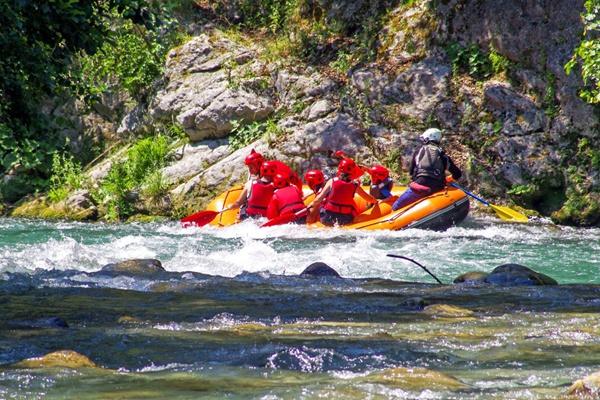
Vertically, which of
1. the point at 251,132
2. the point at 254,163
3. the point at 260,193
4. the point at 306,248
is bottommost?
the point at 306,248

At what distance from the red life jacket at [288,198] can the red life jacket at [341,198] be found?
0.56 m

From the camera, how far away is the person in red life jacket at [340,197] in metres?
14.6

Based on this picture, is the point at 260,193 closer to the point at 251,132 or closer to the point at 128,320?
the point at 251,132

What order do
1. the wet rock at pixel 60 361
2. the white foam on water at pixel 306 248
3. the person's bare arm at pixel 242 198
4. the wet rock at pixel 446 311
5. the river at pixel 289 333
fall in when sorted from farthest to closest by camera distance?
1. the person's bare arm at pixel 242 198
2. the white foam on water at pixel 306 248
3. the wet rock at pixel 446 311
4. the wet rock at pixel 60 361
5. the river at pixel 289 333

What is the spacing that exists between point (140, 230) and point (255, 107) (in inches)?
176

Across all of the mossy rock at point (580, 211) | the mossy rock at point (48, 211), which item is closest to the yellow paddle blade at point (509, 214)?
the mossy rock at point (580, 211)

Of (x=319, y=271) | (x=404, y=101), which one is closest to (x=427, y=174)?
(x=404, y=101)

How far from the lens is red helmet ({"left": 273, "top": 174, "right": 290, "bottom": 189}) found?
15500mm

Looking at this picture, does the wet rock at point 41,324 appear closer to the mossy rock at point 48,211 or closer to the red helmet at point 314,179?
the red helmet at point 314,179

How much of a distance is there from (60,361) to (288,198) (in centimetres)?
1086

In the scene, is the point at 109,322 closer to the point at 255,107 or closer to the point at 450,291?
the point at 450,291

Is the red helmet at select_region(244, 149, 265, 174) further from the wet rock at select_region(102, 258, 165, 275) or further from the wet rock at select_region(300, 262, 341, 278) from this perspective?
the wet rock at select_region(300, 262, 341, 278)

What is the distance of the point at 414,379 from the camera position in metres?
4.05

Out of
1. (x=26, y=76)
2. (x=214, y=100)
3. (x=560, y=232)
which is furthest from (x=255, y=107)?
(x=26, y=76)
